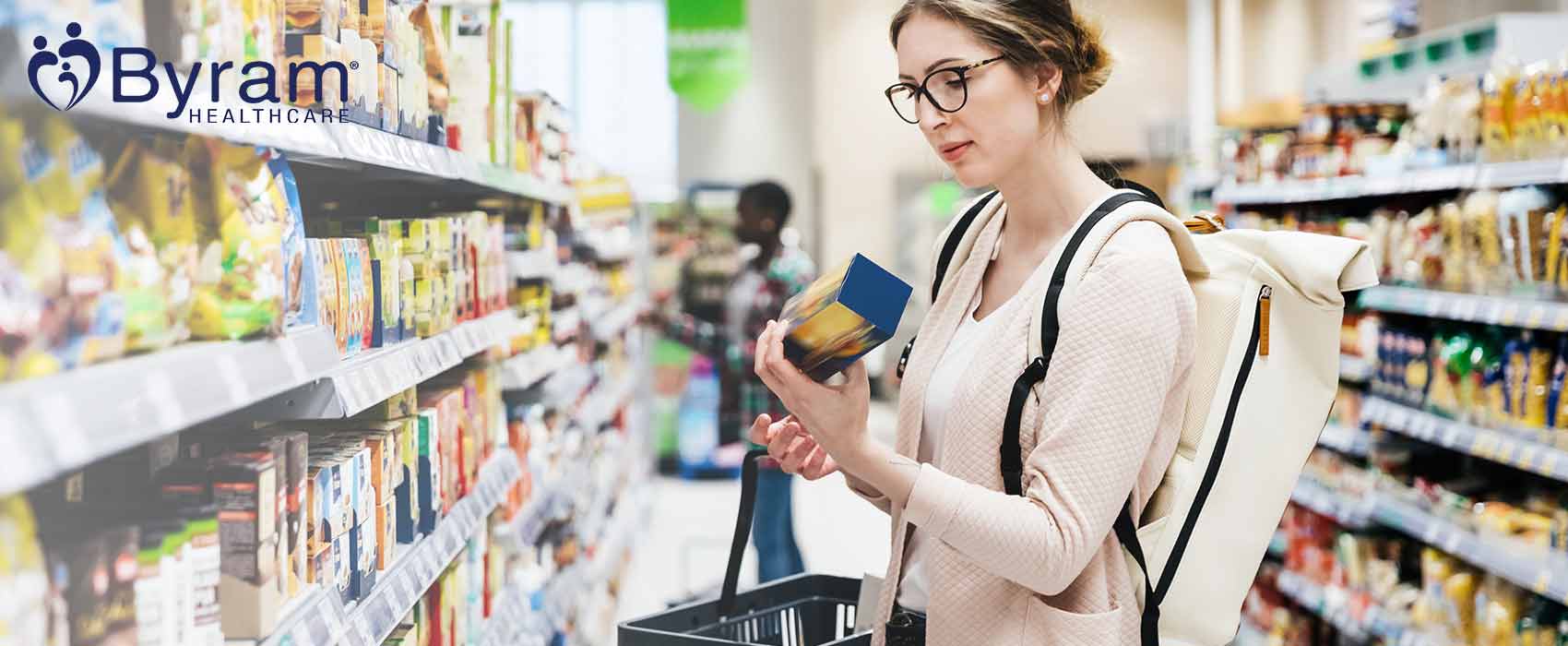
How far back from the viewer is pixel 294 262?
1.51 meters

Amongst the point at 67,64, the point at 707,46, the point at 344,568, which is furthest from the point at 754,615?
the point at 707,46

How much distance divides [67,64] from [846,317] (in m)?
0.74

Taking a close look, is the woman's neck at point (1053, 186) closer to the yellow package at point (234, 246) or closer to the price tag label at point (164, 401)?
the yellow package at point (234, 246)

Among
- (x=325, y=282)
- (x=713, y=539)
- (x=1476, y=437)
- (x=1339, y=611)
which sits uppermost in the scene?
(x=325, y=282)

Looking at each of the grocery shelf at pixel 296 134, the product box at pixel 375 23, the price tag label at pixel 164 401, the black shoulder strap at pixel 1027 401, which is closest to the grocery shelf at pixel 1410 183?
the black shoulder strap at pixel 1027 401

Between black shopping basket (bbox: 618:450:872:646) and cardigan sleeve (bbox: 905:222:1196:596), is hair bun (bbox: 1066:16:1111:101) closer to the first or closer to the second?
cardigan sleeve (bbox: 905:222:1196:596)

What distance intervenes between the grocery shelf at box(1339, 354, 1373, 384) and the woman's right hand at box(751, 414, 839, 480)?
2827 millimetres

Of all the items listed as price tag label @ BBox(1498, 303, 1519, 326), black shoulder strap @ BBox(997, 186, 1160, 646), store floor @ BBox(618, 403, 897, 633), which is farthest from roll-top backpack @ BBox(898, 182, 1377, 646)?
store floor @ BBox(618, 403, 897, 633)

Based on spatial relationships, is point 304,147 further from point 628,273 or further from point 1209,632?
point 628,273

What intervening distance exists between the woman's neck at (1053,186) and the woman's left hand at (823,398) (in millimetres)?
381

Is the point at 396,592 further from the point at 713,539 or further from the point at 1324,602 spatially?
the point at 713,539

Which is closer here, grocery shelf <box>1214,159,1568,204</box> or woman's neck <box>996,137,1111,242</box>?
woman's neck <box>996,137,1111,242</box>

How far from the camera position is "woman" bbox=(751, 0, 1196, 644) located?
4.95 ft

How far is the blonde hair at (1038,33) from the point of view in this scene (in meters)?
1.62
